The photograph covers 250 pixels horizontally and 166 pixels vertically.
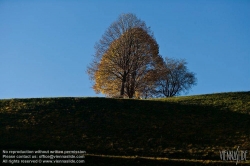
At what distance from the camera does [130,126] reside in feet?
104

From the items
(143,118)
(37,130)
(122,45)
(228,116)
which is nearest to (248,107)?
(228,116)

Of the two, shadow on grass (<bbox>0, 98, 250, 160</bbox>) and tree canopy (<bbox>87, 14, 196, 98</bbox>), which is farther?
tree canopy (<bbox>87, 14, 196, 98</bbox>)

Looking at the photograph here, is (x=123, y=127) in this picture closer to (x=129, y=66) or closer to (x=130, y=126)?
(x=130, y=126)

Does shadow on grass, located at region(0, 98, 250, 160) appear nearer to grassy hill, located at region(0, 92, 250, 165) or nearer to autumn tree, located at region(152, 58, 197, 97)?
grassy hill, located at region(0, 92, 250, 165)

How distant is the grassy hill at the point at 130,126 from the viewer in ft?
85.4

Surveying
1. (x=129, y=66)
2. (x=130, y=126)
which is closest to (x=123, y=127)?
(x=130, y=126)

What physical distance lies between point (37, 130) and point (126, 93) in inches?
1117

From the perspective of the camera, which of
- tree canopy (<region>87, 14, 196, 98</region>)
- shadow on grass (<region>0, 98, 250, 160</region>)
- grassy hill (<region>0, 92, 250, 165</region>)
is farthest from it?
tree canopy (<region>87, 14, 196, 98</region>)

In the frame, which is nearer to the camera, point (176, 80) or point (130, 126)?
point (130, 126)

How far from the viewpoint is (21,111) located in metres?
36.2

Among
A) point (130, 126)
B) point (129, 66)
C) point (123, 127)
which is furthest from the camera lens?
point (129, 66)

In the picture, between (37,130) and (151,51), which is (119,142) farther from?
(151,51)

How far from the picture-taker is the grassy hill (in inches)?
1025

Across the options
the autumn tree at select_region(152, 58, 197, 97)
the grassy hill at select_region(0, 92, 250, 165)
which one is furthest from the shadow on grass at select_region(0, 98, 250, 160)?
the autumn tree at select_region(152, 58, 197, 97)
